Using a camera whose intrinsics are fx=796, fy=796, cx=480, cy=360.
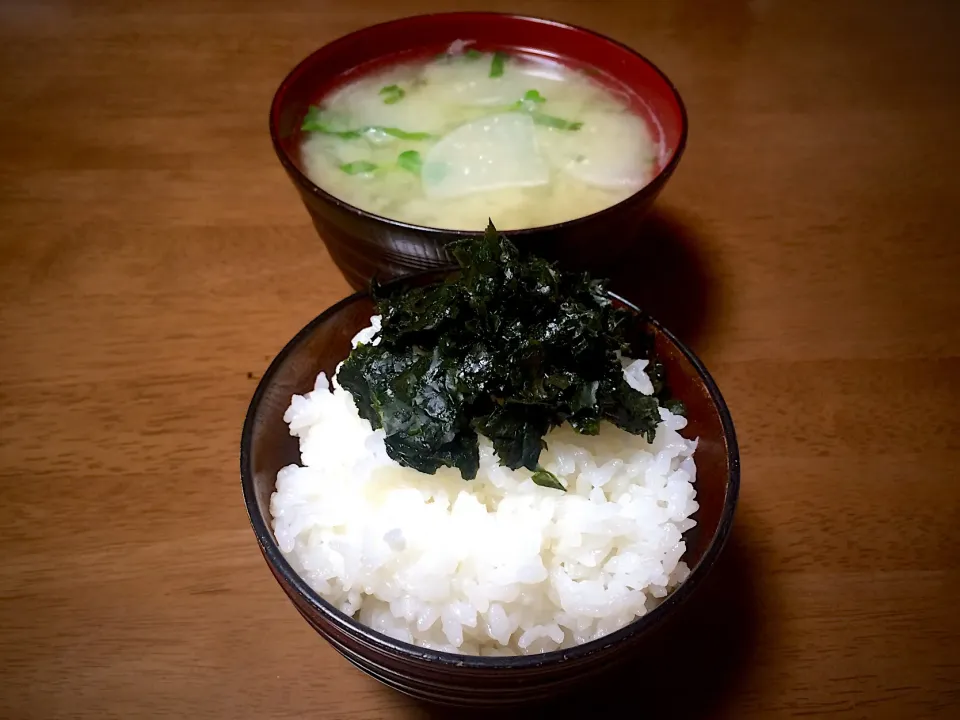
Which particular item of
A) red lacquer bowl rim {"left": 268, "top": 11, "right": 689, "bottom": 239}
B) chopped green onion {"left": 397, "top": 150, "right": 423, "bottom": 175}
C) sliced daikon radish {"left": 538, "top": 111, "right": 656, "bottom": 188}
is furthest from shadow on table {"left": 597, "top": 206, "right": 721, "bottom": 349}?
chopped green onion {"left": 397, "top": 150, "right": 423, "bottom": 175}

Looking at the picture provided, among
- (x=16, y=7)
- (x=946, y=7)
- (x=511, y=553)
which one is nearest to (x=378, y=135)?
(x=511, y=553)

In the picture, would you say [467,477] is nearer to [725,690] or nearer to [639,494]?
[639,494]

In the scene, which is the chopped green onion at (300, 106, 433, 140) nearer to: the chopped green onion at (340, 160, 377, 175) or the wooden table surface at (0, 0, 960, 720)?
the chopped green onion at (340, 160, 377, 175)

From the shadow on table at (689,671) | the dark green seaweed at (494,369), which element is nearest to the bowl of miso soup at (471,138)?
the dark green seaweed at (494,369)

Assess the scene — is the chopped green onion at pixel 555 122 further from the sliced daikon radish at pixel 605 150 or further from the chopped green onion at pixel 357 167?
the chopped green onion at pixel 357 167

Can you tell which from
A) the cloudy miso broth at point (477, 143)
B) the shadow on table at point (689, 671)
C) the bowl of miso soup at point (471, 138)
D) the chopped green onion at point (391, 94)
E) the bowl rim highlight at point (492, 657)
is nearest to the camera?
the bowl rim highlight at point (492, 657)

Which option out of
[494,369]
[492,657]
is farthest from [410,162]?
[492,657]

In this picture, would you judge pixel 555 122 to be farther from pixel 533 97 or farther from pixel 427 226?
pixel 427 226
